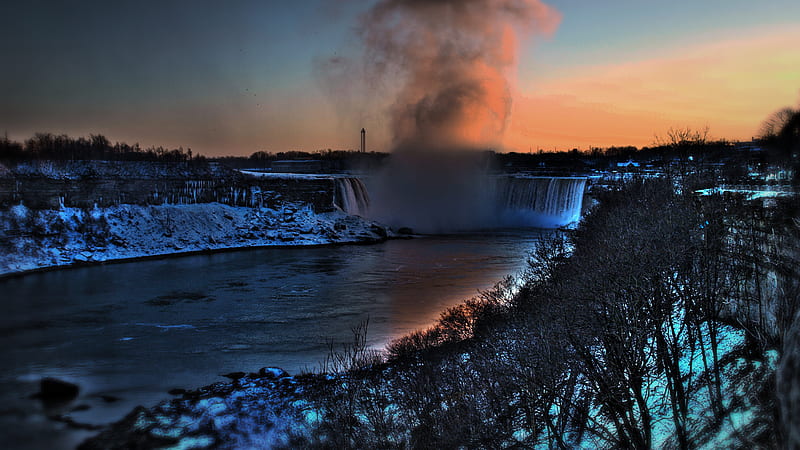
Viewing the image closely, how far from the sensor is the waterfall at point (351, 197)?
64.6 metres

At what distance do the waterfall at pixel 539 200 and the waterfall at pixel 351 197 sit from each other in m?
16.5

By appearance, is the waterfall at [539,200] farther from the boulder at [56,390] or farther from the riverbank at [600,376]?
the boulder at [56,390]

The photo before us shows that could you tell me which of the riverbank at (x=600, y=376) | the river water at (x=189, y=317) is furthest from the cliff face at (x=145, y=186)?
the riverbank at (x=600, y=376)

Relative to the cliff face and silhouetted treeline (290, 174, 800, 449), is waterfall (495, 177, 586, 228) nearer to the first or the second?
the cliff face

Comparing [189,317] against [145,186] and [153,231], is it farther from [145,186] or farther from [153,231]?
[145,186]

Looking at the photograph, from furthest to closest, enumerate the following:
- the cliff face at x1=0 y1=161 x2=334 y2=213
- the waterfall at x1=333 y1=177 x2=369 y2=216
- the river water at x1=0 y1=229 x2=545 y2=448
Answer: the waterfall at x1=333 y1=177 x2=369 y2=216 < the cliff face at x1=0 y1=161 x2=334 y2=213 < the river water at x1=0 y1=229 x2=545 y2=448

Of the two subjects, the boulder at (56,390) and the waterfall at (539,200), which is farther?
the waterfall at (539,200)

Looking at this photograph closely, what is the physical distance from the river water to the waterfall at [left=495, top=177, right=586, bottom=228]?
22752mm

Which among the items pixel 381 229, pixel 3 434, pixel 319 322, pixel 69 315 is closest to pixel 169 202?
pixel 381 229

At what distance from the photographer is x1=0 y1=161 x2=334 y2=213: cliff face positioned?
146ft

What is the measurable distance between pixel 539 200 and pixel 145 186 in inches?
1646

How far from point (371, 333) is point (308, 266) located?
1843 centimetres

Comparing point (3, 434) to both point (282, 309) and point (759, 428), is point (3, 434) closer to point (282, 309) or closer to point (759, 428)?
point (282, 309)

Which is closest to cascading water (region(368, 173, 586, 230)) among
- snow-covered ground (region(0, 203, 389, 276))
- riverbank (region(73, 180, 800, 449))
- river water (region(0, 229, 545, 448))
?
snow-covered ground (region(0, 203, 389, 276))
